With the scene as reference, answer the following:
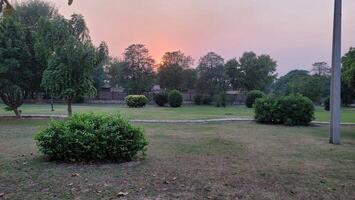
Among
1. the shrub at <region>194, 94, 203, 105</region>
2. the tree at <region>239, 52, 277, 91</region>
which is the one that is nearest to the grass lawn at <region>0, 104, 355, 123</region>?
the shrub at <region>194, 94, 203, 105</region>

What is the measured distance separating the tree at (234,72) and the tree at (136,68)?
1102 centimetres

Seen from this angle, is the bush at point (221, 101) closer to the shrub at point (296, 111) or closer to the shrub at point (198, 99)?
the shrub at point (198, 99)

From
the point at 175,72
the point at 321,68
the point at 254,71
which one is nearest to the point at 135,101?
the point at 175,72

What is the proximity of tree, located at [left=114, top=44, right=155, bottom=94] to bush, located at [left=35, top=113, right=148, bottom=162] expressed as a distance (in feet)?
148

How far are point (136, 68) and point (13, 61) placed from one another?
1421 inches

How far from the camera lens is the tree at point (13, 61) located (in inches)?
705

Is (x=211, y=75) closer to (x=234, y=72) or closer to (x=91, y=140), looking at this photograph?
(x=234, y=72)

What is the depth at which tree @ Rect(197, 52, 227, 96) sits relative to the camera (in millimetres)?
52156

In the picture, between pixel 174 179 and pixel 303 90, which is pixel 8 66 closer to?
pixel 174 179

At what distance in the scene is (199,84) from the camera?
53188 millimetres

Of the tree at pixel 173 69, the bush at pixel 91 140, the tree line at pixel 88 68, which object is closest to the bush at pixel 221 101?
the tree line at pixel 88 68

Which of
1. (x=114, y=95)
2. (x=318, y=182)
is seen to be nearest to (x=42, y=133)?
(x=318, y=182)

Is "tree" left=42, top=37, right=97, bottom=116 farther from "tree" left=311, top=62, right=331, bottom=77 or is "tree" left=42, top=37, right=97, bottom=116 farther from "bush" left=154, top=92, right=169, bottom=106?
"tree" left=311, top=62, right=331, bottom=77

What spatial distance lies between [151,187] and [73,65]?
44.4 ft
